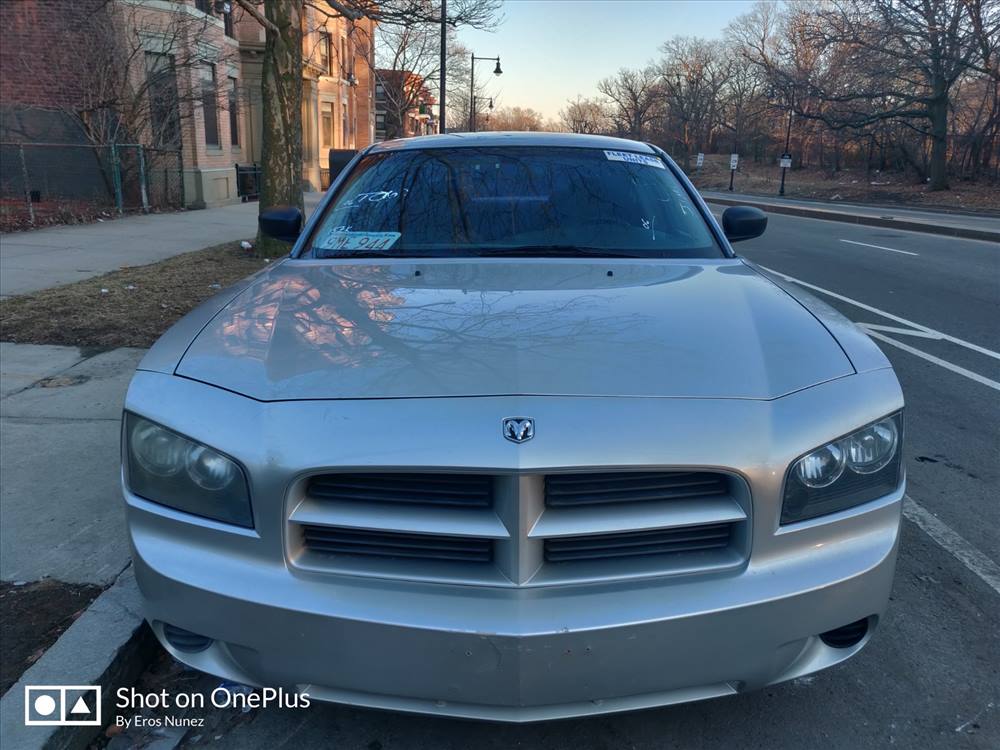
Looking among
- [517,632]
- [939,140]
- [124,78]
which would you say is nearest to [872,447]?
[517,632]

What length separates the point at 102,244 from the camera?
12.3 metres

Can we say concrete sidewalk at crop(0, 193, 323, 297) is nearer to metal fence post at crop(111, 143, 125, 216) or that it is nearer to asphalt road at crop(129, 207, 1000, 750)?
metal fence post at crop(111, 143, 125, 216)

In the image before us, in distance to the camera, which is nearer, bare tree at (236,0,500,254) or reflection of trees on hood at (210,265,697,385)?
reflection of trees on hood at (210,265,697,385)

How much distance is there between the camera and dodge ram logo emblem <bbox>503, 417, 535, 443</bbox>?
1.87 m

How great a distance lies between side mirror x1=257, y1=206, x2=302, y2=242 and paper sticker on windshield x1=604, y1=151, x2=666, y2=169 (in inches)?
60.2

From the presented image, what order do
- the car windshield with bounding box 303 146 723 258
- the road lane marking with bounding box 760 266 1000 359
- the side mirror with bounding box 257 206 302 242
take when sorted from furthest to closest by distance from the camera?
the road lane marking with bounding box 760 266 1000 359 < the side mirror with bounding box 257 206 302 242 < the car windshield with bounding box 303 146 723 258

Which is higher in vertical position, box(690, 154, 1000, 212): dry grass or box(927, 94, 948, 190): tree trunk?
box(927, 94, 948, 190): tree trunk

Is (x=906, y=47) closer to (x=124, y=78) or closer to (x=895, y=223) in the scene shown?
(x=895, y=223)

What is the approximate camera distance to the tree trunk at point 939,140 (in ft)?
108

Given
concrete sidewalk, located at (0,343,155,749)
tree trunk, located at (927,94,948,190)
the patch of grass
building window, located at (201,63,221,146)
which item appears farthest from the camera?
tree trunk, located at (927,94,948,190)

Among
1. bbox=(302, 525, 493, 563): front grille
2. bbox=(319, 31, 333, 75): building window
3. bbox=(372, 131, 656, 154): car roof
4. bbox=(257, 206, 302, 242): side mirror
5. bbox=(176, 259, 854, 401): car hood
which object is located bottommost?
bbox=(302, 525, 493, 563): front grille

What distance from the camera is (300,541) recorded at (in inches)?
78.0

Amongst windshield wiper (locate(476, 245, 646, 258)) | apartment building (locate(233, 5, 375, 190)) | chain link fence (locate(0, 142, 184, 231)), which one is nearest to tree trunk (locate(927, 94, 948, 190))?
apartment building (locate(233, 5, 375, 190))

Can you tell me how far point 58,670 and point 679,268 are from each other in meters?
2.54
